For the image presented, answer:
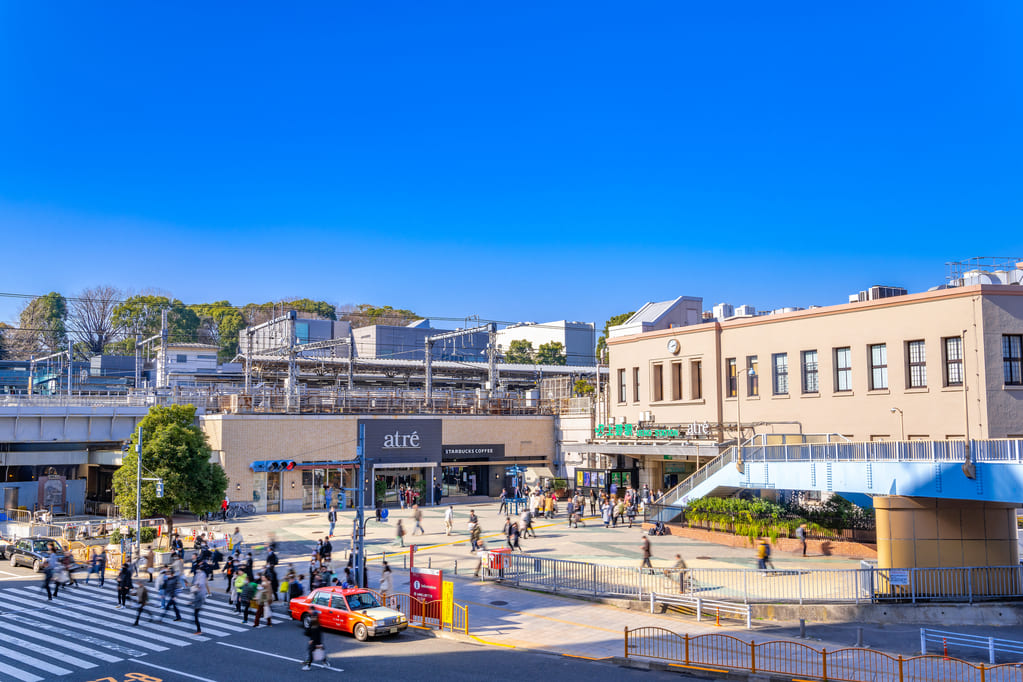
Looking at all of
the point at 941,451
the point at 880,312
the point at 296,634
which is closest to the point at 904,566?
the point at 941,451

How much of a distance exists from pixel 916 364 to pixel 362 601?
28.8m

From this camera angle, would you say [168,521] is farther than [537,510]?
No

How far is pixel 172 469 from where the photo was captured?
141 feet

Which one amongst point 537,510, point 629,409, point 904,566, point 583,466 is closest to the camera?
point 904,566

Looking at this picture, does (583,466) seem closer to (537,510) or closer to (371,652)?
(537,510)

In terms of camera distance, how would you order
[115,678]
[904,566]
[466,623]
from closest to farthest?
[115,678] < [466,623] < [904,566]

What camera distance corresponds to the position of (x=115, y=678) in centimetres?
1888

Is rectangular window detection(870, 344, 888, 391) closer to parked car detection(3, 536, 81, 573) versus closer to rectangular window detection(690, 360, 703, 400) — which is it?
rectangular window detection(690, 360, 703, 400)

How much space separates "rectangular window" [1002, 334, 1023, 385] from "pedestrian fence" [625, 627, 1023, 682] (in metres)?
21.2

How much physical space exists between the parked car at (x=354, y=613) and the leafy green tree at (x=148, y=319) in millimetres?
100385

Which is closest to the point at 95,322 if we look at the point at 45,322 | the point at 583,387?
the point at 45,322

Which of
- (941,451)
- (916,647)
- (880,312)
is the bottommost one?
(916,647)

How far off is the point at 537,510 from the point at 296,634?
27.5m

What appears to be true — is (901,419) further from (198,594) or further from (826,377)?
(198,594)
